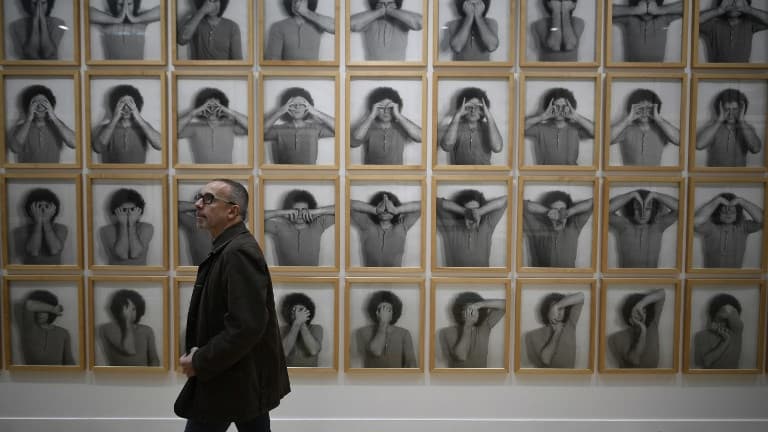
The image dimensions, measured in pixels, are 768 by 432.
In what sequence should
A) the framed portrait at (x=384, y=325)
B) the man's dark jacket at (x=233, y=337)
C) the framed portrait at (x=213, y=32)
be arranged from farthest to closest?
the framed portrait at (x=384, y=325) → the framed portrait at (x=213, y=32) → the man's dark jacket at (x=233, y=337)

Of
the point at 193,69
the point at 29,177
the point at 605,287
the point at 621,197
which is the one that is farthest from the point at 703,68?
the point at 29,177

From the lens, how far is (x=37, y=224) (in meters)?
4.15

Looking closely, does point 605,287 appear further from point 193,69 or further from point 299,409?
point 193,69

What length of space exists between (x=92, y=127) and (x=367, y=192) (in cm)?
214

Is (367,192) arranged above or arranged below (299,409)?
above

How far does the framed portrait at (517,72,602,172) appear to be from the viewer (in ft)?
13.4

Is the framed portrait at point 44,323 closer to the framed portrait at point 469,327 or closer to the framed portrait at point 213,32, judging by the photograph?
the framed portrait at point 213,32

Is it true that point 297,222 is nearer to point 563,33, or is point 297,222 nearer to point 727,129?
point 563,33

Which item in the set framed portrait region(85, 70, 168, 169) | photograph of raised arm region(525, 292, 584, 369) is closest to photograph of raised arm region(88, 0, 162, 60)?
framed portrait region(85, 70, 168, 169)

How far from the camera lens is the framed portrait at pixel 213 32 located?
159 inches

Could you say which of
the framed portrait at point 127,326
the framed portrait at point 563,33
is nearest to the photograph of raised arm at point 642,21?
the framed portrait at point 563,33


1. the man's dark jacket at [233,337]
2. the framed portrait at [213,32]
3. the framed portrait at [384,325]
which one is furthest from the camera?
the framed portrait at [384,325]

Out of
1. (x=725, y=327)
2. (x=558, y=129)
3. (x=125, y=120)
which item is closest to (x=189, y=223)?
(x=125, y=120)

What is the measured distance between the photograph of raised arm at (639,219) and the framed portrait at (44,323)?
415cm
